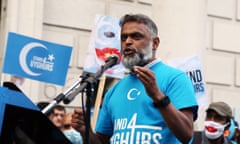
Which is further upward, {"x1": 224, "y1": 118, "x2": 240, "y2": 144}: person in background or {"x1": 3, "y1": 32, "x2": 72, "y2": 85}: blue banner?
{"x1": 3, "y1": 32, "x2": 72, "y2": 85}: blue banner

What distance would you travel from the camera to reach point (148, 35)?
3584mm

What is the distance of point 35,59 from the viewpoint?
596 centimetres

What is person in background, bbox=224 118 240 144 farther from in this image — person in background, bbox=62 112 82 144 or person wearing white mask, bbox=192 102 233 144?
person in background, bbox=62 112 82 144

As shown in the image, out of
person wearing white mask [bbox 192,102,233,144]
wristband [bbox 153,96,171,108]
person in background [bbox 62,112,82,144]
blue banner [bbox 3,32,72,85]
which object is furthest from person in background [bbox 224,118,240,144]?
wristband [bbox 153,96,171,108]

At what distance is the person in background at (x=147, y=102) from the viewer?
3.29 meters

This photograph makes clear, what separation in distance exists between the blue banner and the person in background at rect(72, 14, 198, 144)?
2161 mm

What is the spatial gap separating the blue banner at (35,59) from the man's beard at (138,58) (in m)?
2.25

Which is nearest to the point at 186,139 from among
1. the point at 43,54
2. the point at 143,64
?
the point at 143,64

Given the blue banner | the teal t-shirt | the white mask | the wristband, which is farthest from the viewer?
the blue banner

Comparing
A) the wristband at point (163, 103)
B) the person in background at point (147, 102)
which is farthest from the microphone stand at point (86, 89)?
the wristband at point (163, 103)

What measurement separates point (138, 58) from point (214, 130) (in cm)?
229

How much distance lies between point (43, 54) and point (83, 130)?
Result: 246cm

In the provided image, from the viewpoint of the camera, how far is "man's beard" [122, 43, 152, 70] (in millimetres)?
3469

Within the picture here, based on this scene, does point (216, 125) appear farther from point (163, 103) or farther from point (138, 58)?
point (163, 103)
